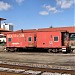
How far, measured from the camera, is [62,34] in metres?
29.4

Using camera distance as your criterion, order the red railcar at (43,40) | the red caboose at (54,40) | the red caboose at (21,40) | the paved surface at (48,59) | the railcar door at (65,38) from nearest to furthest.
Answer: the paved surface at (48,59)
the red caboose at (54,40)
the red railcar at (43,40)
the railcar door at (65,38)
the red caboose at (21,40)

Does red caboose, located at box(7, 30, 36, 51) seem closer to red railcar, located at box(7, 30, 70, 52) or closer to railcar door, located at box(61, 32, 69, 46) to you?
red railcar, located at box(7, 30, 70, 52)

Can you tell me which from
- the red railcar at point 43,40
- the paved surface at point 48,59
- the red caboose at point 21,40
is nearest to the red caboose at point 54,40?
the red railcar at point 43,40

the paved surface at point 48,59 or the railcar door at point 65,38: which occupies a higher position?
the railcar door at point 65,38

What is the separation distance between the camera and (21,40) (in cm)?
3244

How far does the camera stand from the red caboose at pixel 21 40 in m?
31.5

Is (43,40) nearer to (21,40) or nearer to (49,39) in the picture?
(49,39)

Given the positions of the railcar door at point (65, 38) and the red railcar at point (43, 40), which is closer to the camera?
the red railcar at point (43, 40)

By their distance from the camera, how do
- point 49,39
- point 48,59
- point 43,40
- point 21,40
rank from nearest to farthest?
point 48,59 < point 49,39 < point 43,40 < point 21,40

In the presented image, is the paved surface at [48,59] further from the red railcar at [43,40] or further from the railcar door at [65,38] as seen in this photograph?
the railcar door at [65,38]

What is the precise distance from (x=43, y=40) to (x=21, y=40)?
13.2ft

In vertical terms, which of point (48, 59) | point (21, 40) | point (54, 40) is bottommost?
point (48, 59)

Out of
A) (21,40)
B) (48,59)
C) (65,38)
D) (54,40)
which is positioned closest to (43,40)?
(54,40)

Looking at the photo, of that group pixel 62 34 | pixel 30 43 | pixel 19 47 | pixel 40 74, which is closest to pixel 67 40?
pixel 62 34
